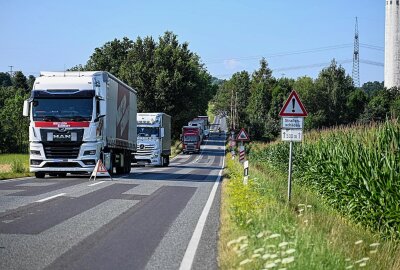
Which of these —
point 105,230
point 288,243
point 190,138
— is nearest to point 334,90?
point 190,138

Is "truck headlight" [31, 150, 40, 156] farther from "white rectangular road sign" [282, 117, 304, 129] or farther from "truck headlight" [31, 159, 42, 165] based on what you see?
"white rectangular road sign" [282, 117, 304, 129]

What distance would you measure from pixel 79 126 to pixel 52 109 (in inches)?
49.3

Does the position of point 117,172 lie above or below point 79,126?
below

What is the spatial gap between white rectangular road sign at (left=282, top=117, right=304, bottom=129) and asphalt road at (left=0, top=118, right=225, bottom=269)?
9.11 ft

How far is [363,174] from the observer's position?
12352 mm

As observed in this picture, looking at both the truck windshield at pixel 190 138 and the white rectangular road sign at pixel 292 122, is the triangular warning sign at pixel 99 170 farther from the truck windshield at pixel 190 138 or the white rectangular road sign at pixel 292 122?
the truck windshield at pixel 190 138

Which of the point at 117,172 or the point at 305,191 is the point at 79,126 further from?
the point at 305,191

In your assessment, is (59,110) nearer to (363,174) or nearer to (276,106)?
(363,174)

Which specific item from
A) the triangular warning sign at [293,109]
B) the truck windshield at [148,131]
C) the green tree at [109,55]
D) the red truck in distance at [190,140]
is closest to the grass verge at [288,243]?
the triangular warning sign at [293,109]

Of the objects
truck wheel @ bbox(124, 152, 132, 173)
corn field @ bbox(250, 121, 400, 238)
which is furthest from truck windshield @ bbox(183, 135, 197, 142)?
corn field @ bbox(250, 121, 400, 238)

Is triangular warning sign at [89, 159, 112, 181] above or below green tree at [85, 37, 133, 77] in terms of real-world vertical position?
below

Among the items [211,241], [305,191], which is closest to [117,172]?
[305,191]

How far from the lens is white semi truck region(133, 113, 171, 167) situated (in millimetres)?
43188

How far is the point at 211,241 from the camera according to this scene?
9227mm
